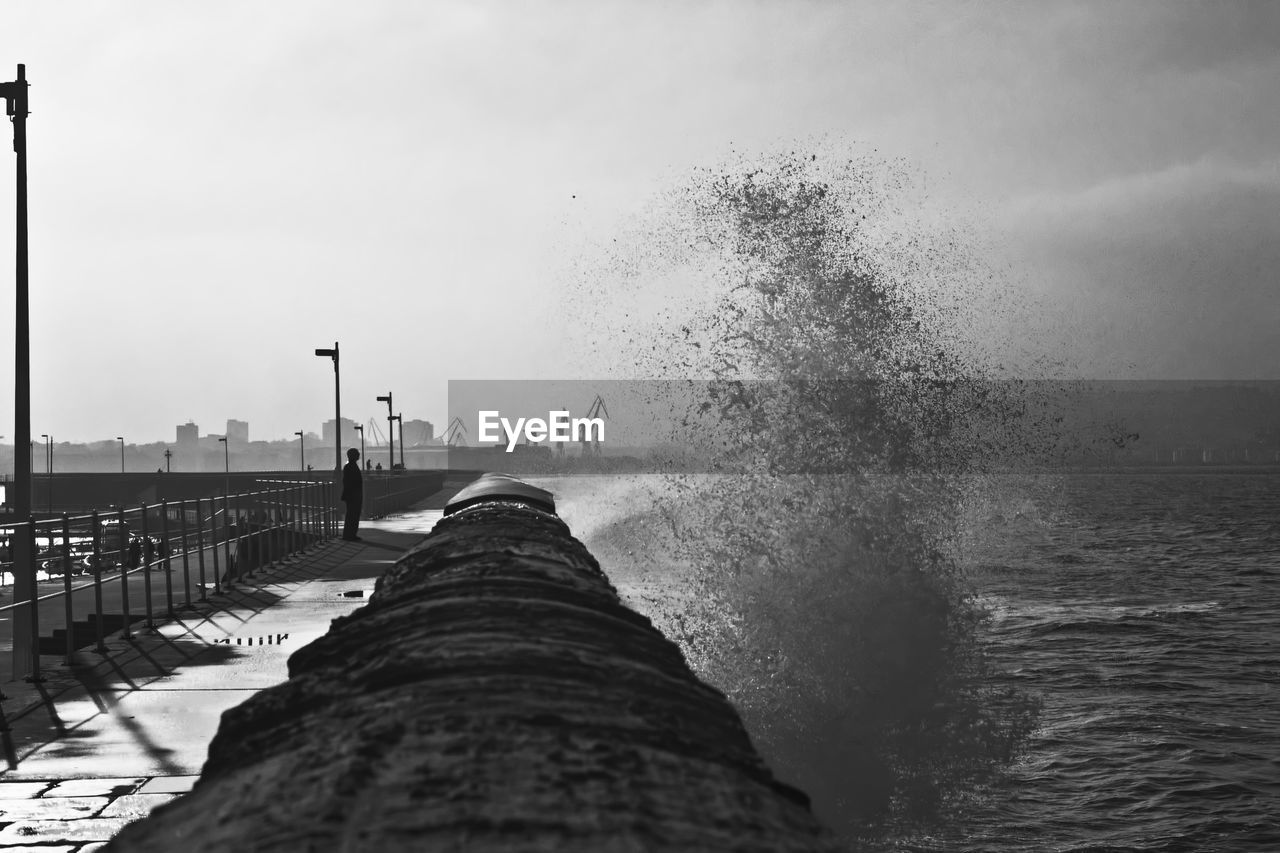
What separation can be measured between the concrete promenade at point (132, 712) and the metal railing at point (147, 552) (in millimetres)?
452

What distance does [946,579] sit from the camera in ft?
87.2

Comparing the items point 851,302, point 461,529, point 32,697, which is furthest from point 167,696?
point 851,302

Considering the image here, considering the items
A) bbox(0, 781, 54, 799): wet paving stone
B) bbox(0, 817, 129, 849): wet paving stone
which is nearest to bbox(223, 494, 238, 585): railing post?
bbox(0, 781, 54, 799): wet paving stone

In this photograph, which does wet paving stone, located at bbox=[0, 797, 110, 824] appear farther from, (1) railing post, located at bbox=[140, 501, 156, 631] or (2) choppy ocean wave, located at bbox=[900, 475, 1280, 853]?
(2) choppy ocean wave, located at bbox=[900, 475, 1280, 853]

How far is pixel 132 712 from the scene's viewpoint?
30.6 ft

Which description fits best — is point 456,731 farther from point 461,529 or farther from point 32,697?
point 32,697

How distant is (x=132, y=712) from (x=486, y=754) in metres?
8.66

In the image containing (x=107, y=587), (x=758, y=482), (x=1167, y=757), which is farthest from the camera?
(x=107, y=587)

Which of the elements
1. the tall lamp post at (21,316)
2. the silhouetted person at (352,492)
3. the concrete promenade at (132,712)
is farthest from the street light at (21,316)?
the silhouetted person at (352,492)

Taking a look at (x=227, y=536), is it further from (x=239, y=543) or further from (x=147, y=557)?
(x=147, y=557)

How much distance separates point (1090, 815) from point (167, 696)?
32.2ft

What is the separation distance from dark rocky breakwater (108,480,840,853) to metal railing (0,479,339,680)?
935cm

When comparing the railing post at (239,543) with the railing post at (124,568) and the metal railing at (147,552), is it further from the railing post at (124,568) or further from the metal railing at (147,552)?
the railing post at (124,568)

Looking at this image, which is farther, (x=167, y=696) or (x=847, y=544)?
(x=847, y=544)
